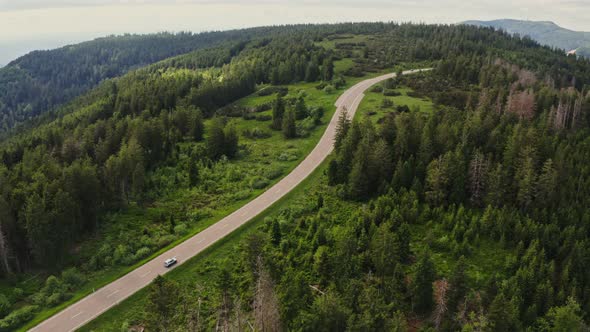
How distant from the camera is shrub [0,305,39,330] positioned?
4422 centimetres

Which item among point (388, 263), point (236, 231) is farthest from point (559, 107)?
point (236, 231)

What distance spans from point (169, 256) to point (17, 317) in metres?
18.7

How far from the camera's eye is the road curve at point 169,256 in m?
45.6

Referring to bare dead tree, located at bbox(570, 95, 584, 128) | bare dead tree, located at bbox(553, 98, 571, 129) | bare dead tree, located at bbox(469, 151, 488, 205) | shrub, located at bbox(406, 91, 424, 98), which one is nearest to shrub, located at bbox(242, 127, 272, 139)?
shrub, located at bbox(406, 91, 424, 98)

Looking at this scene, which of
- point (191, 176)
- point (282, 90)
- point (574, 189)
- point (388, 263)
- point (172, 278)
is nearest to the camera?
point (388, 263)

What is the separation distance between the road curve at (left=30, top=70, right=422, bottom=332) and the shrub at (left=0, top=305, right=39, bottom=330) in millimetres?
2520

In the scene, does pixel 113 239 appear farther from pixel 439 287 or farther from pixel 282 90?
pixel 282 90

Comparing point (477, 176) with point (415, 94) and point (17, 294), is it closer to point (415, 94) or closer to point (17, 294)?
point (415, 94)

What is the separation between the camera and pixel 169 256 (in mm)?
57062

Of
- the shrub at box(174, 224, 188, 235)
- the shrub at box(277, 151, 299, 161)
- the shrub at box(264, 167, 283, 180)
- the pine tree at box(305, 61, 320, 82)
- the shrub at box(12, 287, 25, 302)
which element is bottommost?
the shrub at box(12, 287, 25, 302)

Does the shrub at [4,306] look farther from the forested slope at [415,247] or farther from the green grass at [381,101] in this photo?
the green grass at [381,101]

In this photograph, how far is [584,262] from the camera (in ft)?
158

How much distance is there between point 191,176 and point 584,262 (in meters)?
66.5

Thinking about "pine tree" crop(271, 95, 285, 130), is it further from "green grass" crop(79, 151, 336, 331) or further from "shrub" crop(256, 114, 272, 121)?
"green grass" crop(79, 151, 336, 331)
